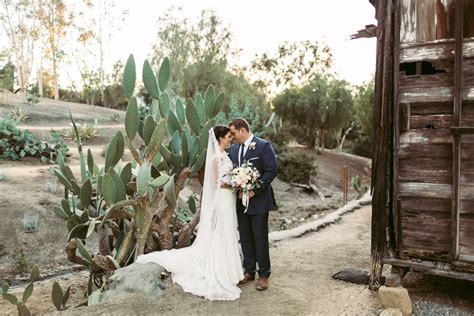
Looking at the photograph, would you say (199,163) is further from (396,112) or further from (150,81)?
(396,112)

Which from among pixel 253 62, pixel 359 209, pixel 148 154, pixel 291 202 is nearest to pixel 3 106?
pixel 291 202

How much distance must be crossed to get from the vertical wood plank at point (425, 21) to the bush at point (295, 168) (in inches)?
569

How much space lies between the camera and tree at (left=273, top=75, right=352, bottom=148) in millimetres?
30578

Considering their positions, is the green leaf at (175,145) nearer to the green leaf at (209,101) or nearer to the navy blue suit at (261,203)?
the green leaf at (209,101)

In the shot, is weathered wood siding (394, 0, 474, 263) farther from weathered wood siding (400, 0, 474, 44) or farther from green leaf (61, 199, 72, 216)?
green leaf (61, 199, 72, 216)

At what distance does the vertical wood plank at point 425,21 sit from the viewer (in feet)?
16.4

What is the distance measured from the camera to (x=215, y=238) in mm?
5629

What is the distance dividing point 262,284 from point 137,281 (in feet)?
4.58

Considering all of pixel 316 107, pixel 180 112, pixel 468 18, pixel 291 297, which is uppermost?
pixel 316 107

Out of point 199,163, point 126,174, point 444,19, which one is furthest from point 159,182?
point 444,19

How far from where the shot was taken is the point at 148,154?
6.20 metres

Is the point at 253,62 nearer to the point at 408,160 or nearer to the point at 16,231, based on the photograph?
the point at 16,231

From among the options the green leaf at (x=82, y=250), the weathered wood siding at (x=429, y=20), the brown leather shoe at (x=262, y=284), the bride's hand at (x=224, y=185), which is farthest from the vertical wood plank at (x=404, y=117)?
the green leaf at (x=82, y=250)

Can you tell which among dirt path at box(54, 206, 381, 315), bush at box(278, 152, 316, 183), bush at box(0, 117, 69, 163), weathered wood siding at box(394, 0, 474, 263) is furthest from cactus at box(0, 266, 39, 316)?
bush at box(278, 152, 316, 183)
